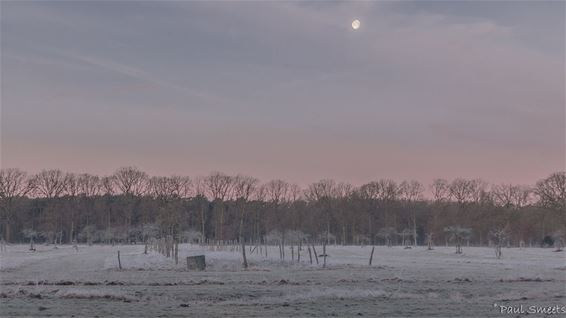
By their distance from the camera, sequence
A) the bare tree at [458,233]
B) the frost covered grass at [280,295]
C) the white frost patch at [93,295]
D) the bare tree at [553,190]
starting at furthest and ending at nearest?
1. the bare tree at [553,190]
2. the bare tree at [458,233]
3. the white frost patch at [93,295]
4. the frost covered grass at [280,295]

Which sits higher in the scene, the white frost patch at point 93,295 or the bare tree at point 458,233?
the bare tree at point 458,233

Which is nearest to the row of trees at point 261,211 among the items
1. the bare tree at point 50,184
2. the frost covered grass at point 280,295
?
the bare tree at point 50,184

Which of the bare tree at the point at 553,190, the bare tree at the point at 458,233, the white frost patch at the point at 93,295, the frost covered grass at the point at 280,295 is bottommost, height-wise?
the frost covered grass at the point at 280,295

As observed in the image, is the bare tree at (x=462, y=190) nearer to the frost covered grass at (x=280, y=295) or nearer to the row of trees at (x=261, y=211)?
the row of trees at (x=261, y=211)

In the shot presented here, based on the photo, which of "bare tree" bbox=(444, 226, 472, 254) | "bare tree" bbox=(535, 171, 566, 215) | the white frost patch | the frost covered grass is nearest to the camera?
the frost covered grass

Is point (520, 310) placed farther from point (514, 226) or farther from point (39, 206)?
point (39, 206)

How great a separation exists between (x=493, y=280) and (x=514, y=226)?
82.9 meters

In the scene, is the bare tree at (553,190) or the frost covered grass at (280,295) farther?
the bare tree at (553,190)

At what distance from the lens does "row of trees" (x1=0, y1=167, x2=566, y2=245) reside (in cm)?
12000

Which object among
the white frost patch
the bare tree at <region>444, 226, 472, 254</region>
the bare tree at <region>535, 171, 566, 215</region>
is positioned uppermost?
the bare tree at <region>535, 171, 566, 215</region>

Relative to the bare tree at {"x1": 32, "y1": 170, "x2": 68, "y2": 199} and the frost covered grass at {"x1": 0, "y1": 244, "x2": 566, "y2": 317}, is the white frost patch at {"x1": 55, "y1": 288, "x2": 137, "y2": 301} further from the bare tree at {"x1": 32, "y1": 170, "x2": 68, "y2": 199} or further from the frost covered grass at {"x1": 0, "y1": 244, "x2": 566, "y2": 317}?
the bare tree at {"x1": 32, "y1": 170, "x2": 68, "y2": 199}

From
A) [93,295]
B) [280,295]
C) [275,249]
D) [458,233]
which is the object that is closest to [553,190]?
[458,233]

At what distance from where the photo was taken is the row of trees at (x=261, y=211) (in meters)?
120

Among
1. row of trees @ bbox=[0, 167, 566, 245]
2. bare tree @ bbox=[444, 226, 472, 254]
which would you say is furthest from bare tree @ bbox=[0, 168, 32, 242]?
bare tree @ bbox=[444, 226, 472, 254]
